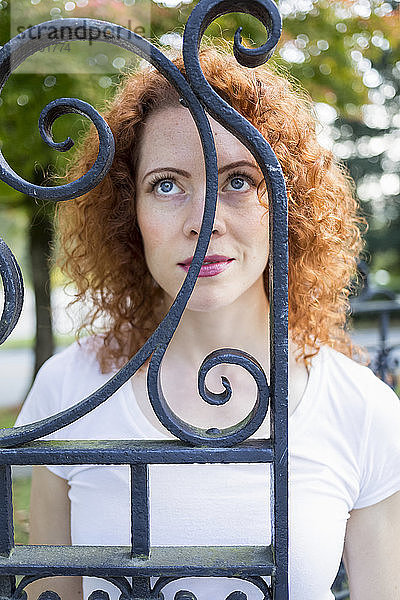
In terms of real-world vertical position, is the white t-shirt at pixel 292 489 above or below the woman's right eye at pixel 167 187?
below

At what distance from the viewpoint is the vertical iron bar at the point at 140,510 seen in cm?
89

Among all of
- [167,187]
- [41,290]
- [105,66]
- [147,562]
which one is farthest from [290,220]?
[41,290]

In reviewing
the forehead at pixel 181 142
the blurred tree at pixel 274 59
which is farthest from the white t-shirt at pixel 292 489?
the blurred tree at pixel 274 59

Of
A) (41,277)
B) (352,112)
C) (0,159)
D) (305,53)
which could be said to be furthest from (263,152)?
(41,277)

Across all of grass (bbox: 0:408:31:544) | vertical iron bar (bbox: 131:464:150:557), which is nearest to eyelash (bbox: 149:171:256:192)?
vertical iron bar (bbox: 131:464:150:557)

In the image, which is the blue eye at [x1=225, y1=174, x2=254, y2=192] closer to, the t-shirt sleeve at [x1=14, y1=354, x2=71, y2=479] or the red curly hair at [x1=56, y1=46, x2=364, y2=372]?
the red curly hair at [x1=56, y1=46, x2=364, y2=372]

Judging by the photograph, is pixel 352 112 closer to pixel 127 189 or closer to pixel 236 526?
pixel 127 189

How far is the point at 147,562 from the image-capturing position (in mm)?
889

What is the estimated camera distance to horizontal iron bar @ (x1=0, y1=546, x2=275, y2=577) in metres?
0.88

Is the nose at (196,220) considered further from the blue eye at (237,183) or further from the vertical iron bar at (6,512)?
the vertical iron bar at (6,512)

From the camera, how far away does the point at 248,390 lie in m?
1.51

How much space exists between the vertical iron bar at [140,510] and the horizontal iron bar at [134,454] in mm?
23

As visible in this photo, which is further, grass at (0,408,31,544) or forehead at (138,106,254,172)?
grass at (0,408,31,544)

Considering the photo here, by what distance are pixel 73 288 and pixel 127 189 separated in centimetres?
54
